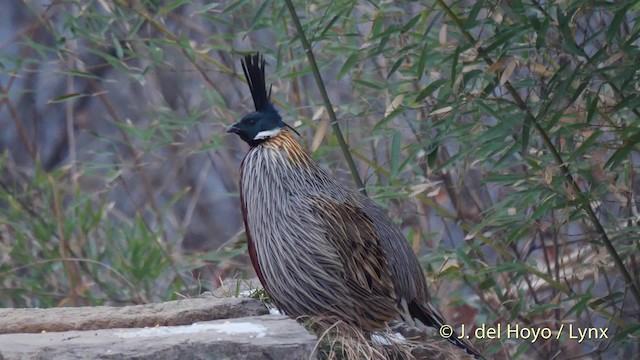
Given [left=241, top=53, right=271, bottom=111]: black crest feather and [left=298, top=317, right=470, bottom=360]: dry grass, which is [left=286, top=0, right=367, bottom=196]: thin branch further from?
[left=298, top=317, right=470, bottom=360]: dry grass

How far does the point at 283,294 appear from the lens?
3463 millimetres

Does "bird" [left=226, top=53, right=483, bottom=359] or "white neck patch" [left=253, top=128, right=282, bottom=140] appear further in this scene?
"white neck patch" [left=253, top=128, right=282, bottom=140]

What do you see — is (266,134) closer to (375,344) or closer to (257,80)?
(257,80)

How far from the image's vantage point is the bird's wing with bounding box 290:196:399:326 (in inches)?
136

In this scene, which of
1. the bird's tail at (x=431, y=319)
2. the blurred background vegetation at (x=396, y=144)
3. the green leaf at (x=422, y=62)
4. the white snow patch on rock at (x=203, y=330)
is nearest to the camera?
the white snow patch on rock at (x=203, y=330)

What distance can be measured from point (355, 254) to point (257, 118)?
1.79 feet

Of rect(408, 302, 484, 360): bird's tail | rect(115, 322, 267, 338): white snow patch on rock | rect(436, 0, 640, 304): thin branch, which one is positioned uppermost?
rect(436, 0, 640, 304): thin branch

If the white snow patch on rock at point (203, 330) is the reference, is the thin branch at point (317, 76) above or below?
above

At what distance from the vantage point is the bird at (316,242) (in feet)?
11.3

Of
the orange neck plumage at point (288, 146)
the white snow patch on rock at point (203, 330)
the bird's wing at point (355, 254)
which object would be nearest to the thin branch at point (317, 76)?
the orange neck plumage at point (288, 146)

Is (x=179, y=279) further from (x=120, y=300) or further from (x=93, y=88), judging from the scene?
(x=93, y=88)

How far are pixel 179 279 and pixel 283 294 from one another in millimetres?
1998

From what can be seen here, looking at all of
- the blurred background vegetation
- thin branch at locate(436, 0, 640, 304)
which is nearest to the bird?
the blurred background vegetation

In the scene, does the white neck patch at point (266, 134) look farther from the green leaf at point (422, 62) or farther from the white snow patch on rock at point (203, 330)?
the white snow patch on rock at point (203, 330)
